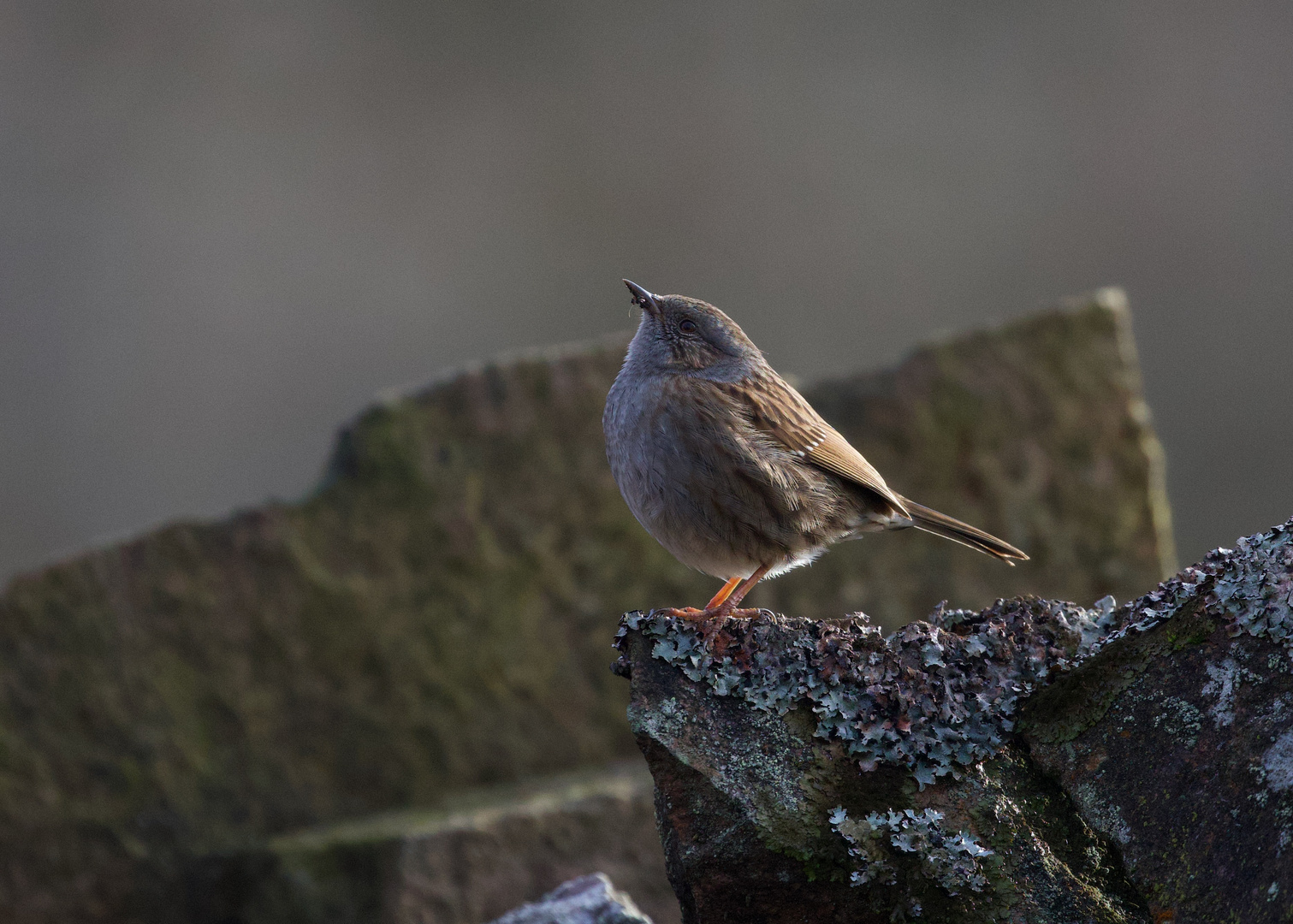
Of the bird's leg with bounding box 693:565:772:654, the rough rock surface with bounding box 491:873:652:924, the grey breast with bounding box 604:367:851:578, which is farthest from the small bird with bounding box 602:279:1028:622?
the rough rock surface with bounding box 491:873:652:924

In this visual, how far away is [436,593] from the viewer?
16.0ft

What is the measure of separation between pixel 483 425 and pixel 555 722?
1308mm

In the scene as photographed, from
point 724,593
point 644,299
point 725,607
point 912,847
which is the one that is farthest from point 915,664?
point 644,299

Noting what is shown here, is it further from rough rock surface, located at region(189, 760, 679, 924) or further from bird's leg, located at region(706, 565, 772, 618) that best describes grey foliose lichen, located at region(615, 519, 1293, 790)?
rough rock surface, located at region(189, 760, 679, 924)

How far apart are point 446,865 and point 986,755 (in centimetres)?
239

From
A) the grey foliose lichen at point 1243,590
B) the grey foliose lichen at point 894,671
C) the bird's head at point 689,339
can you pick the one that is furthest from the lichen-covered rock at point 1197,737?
the bird's head at point 689,339

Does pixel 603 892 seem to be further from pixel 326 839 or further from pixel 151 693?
pixel 151 693

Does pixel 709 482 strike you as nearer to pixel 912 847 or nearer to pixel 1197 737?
pixel 912 847

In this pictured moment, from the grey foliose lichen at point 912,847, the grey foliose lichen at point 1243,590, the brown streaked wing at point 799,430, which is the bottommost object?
the grey foliose lichen at point 912,847

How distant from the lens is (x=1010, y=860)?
2.25m

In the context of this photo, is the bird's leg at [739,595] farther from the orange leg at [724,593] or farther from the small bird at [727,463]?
the orange leg at [724,593]

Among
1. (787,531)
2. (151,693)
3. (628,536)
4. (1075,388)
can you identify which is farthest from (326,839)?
(1075,388)

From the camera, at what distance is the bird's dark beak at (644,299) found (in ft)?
12.3

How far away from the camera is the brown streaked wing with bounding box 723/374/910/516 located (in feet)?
11.4
